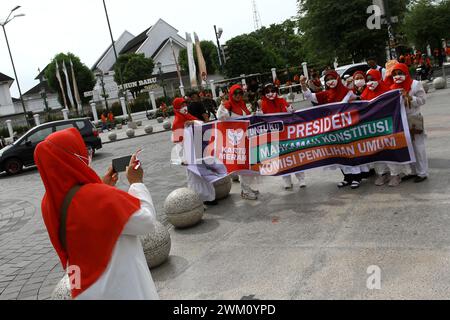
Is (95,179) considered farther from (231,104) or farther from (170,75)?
(170,75)

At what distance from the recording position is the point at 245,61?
163ft

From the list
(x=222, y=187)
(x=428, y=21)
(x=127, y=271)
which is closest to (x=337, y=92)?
(x=222, y=187)

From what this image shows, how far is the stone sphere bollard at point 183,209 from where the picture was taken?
6773mm

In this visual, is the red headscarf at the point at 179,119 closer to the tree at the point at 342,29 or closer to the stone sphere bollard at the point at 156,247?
the stone sphere bollard at the point at 156,247

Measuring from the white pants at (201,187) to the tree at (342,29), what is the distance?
22.1 meters

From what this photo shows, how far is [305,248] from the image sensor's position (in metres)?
5.25

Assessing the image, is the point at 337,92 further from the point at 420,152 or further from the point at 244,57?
the point at 244,57

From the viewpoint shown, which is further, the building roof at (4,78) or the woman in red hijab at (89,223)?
the building roof at (4,78)

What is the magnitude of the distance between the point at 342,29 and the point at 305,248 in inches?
1001

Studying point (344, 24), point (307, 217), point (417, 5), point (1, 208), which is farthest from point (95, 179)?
point (417, 5)

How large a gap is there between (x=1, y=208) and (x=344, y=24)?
906 inches

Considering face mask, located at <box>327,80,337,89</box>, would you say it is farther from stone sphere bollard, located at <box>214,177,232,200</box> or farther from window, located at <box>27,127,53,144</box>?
window, located at <box>27,127,53,144</box>

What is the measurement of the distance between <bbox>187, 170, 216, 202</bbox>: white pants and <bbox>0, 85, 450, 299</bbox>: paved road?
252 mm

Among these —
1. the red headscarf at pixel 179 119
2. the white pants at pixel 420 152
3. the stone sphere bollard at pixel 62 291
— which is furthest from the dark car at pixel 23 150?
the stone sphere bollard at pixel 62 291
